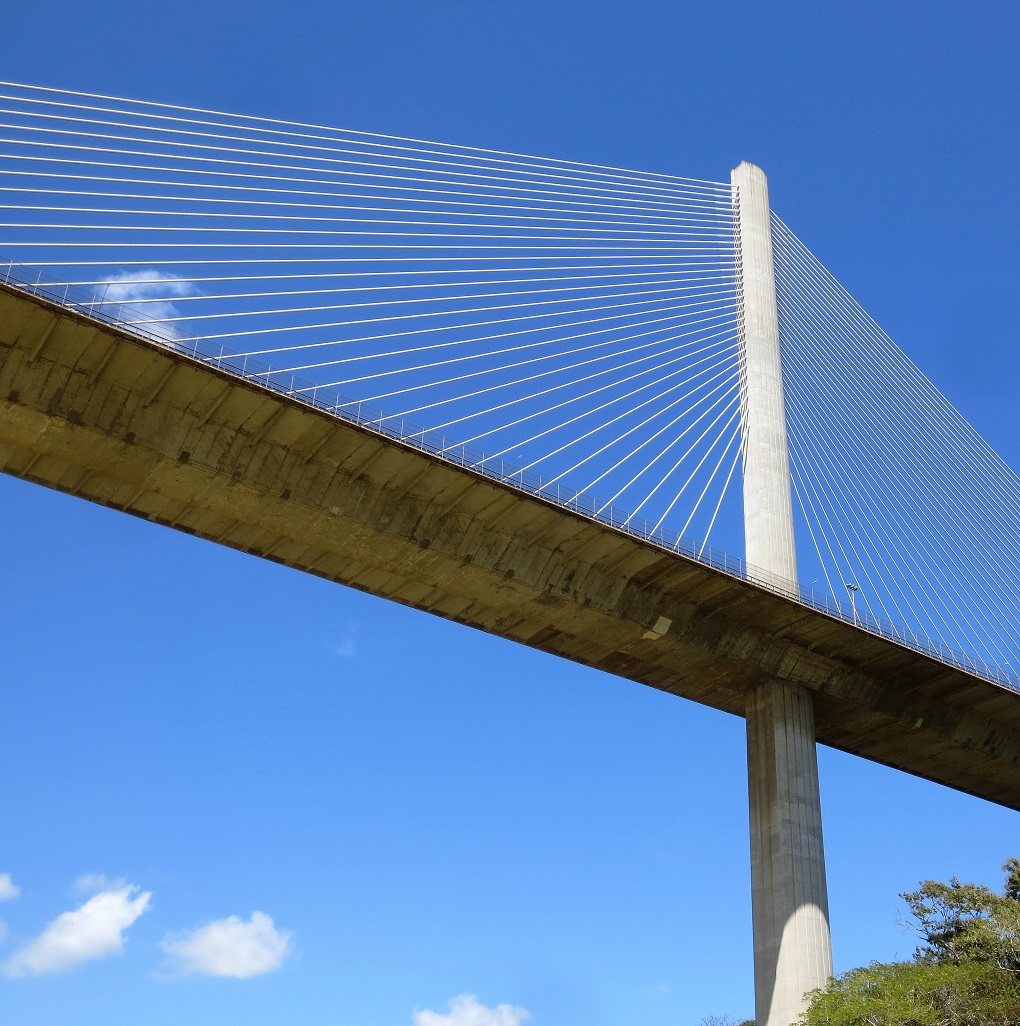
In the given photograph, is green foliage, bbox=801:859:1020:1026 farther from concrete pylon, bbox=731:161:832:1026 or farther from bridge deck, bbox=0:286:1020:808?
bridge deck, bbox=0:286:1020:808

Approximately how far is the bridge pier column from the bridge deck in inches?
41.7

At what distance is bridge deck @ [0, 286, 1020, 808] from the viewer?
2497cm

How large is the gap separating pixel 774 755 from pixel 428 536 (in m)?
11.2

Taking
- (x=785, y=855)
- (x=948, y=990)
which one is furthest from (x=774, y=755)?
(x=948, y=990)

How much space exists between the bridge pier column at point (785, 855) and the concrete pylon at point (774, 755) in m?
0.03

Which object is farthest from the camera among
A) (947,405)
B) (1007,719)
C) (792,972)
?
(947,405)

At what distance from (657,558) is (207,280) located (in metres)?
12.3

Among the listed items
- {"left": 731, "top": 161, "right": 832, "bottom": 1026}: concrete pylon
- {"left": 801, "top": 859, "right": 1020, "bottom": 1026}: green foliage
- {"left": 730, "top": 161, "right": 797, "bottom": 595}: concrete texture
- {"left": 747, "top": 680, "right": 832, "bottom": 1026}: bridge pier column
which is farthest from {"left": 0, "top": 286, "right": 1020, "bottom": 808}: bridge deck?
{"left": 801, "top": 859, "right": 1020, "bottom": 1026}: green foliage

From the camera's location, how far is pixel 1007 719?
36719 millimetres

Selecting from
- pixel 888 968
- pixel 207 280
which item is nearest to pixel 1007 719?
pixel 888 968

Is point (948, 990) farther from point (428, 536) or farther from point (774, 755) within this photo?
point (428, 536)

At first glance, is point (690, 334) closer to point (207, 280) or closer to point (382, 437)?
point (382, 437)

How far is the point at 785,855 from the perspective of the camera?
31.6 m

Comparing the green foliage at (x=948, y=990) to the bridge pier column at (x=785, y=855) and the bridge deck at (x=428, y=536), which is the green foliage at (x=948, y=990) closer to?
the bridge pier column at (x=785, y=855)
